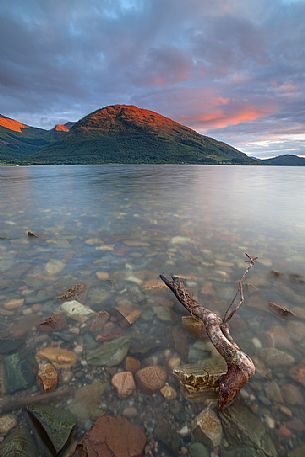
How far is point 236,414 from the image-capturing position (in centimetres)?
321

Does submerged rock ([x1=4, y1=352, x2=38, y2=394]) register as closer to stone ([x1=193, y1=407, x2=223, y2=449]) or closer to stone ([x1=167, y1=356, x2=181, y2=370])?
stone ([x1=167, y1=356, x2=181, y2=370])

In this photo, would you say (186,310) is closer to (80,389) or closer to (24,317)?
(80,389)

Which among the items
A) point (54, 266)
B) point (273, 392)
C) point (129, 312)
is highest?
point (273, 392)

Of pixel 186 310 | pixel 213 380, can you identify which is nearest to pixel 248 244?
pixel 186 310

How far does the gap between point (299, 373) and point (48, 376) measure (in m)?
3.62

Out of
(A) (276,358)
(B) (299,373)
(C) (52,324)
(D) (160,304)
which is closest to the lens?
(B) (299,373)

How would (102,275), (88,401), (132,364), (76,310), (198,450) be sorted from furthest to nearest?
(102,275), (76,310), (132,364), (88,401), (198,450)

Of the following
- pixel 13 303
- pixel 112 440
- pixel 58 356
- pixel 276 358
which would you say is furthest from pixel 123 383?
pixel 13 303

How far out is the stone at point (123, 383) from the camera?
3.50m

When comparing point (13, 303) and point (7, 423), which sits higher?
point (7, 423)

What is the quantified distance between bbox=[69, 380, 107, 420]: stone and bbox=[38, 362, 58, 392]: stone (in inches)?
14.0

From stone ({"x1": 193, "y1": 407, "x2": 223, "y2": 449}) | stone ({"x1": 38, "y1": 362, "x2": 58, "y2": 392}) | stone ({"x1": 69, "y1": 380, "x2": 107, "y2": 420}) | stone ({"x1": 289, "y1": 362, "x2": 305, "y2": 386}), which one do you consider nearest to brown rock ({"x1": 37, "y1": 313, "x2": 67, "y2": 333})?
stone ({"x1": 38, "y1": 362, "x2": 58, "y2": 392})

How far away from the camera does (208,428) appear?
3.04 meters

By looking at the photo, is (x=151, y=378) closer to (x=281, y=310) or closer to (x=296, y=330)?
(x=296, y=330)
